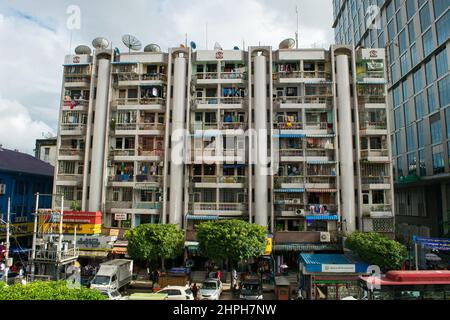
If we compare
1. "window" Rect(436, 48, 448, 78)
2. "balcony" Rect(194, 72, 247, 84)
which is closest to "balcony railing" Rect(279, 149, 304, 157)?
"balcony" Rect(194, 72, 247, 84)

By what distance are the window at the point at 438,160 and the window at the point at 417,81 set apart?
1011cm

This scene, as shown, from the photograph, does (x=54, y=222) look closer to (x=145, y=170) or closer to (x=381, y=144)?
(x=145, y=170)

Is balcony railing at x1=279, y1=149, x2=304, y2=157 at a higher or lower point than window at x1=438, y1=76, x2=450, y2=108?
lower

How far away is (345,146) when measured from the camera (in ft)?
121

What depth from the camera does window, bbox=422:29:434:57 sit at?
4719cm

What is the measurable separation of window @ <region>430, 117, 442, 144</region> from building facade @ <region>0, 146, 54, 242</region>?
54900 mm

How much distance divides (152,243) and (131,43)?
24.8 meters

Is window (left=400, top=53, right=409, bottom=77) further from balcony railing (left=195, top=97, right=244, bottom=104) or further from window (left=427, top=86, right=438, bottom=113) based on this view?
balcony railing (left=195, top=97, right=244, bottom=104)

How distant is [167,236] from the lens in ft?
104

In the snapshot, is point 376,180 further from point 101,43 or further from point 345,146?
point 101,43

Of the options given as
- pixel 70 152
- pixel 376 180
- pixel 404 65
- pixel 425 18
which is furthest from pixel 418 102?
pixel 70 152

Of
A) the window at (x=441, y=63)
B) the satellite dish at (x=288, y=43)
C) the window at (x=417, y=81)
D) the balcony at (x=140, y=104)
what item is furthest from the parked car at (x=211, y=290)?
the window at (x=417, y=81)

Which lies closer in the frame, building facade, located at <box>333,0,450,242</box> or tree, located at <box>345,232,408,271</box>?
tree, located at <box>345,232,408,271</box>

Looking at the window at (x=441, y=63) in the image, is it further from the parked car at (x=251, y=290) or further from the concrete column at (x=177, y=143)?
the parked car at (x=251, y=290)
